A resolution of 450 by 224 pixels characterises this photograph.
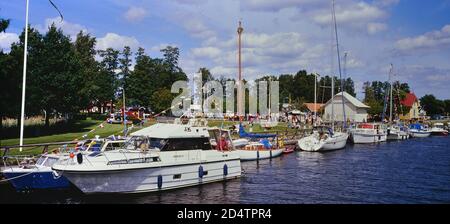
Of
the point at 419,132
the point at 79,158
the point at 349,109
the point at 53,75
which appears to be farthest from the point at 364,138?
the point at 79,158

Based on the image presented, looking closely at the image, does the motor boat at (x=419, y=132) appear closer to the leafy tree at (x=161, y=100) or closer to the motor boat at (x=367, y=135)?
the motor boat at (x=367, y=135)

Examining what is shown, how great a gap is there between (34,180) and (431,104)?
7118 inches

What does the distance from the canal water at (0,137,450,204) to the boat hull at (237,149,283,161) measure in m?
0.96

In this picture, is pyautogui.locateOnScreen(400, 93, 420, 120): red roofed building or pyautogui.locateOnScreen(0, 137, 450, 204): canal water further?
pyautogui.locateOnScreen(400, 93, 420, 120): red roofed building

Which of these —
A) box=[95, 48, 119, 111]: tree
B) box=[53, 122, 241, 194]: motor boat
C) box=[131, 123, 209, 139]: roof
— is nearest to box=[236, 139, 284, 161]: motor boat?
box=[53, 122, 241, 194]: motor boat

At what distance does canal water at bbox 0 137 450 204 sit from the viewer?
25.4m

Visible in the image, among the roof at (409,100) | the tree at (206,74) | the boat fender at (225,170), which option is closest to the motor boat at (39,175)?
the boat fender at (225,170)

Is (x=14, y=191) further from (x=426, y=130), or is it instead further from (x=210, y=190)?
(x=426, y=130)

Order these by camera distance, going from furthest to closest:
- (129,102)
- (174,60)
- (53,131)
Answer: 1. (174,60)
2. (129,102)
3. (53,131)

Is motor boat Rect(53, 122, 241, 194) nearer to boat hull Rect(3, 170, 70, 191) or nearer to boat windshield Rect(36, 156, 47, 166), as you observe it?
boat hull Rect(3, 170, 70, 191)
